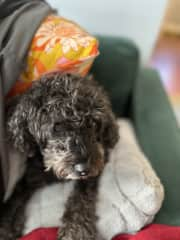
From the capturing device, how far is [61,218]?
3.78 ft

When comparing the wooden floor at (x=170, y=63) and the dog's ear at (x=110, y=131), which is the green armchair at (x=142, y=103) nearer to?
the dog's ear at (x=110, y=131)

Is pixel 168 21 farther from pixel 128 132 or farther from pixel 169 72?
pixel 128 132

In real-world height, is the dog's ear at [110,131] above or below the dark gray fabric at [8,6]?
below

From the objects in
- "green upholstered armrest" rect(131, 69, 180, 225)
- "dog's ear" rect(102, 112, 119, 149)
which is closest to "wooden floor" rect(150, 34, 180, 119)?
"green upholstered armrest" rect(131, 69, 180, 225)

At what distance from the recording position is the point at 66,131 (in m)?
1.05

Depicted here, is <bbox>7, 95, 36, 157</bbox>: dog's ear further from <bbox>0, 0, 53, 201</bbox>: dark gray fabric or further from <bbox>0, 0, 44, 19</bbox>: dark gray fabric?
<bbox>0, 0, 44, 19</bbox>: dark gray fabric

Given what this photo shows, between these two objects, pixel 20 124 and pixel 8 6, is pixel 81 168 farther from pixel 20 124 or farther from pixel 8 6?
pixel 8 6

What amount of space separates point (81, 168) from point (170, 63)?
2283 mm

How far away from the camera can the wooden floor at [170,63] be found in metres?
2.69

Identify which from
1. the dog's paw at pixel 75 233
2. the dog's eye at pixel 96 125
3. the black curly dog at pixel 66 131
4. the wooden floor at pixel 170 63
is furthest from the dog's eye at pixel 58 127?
the wooden floor at pixel 170 63

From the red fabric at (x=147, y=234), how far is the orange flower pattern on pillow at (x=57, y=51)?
1.52 feet

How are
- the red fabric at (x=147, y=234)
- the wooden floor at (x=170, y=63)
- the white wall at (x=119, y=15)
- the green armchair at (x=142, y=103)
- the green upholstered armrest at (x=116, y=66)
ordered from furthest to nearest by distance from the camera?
the wooden floor at (x=170, y=63) < the white wall at (x=119, y=15) < the green upholstered armrest at (x=116, y=66) < the green armchair at (x=142, y=103) < the red fabric at (x=147, y=234)

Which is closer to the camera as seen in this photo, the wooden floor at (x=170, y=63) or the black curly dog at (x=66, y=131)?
the black curly dog at (x=66, y=131)

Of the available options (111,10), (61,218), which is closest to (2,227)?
(61,218)
